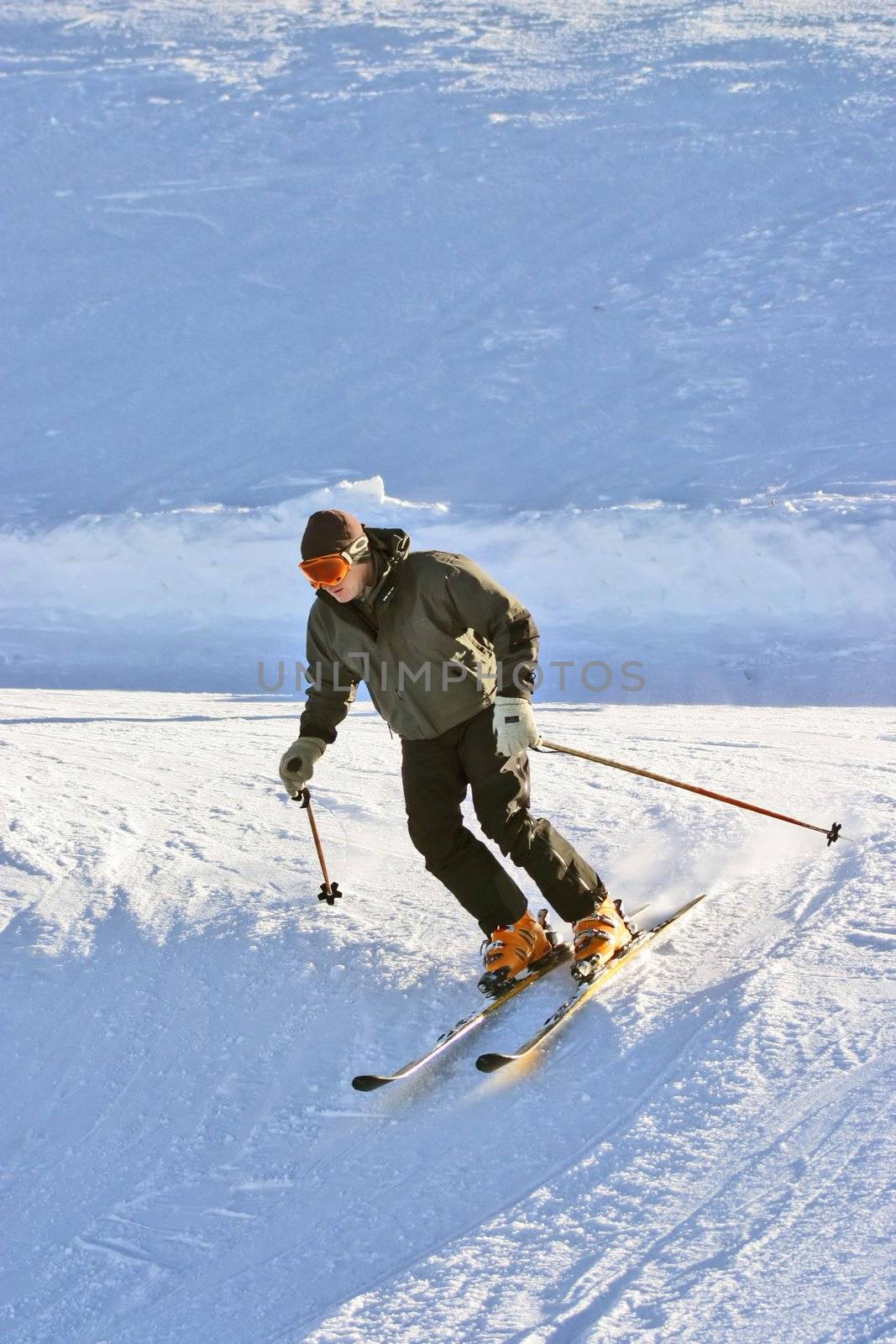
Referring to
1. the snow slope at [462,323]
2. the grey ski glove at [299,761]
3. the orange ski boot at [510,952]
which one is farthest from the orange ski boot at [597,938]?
the snow slope at [462,323]

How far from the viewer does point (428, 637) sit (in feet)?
11.1

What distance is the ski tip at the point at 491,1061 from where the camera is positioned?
10.2ft

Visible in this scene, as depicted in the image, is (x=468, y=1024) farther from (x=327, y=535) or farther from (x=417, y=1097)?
(x=327, y=535)

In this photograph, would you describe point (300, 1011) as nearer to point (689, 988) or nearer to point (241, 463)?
point (689, 988)

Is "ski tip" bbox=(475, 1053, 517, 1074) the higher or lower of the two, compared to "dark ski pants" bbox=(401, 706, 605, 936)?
lower

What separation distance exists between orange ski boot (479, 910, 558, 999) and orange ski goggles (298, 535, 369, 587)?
3.62 feet

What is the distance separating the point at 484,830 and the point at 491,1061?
640mm

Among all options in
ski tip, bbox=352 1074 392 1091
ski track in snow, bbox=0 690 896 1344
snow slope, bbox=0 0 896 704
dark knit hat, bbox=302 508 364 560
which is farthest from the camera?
snow slope, bbox=0 0 896 704

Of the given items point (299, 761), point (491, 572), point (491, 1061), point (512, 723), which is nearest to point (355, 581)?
point (512, 723)

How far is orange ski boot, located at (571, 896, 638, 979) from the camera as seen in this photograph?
11.7 feet

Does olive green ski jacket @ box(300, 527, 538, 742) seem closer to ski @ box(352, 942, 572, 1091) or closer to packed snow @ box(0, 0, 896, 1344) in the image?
ski @ box(352, 942, 572, 1091)

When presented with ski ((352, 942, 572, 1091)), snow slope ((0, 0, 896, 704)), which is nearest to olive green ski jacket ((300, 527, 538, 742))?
ski ((352, 942, 572, 1091))

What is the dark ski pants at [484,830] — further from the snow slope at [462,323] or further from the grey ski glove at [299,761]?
the snow slope at [462,323]

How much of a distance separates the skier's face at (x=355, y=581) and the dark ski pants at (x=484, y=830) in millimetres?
445
